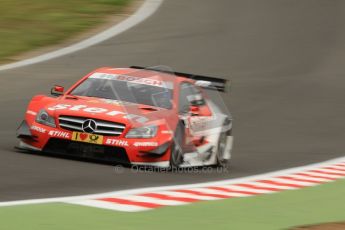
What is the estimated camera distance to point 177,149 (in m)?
11.2

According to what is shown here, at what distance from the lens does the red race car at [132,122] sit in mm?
10938

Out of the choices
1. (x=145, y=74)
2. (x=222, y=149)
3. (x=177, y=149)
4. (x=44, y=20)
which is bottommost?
(x=44, y=20)

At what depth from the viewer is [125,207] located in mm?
7898

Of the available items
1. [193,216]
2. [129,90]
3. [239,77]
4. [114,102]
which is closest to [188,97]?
[129,90]

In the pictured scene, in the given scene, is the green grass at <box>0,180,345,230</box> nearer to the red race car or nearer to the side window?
the red race car

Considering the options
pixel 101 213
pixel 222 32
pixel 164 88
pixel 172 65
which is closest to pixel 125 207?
pixel 101 213

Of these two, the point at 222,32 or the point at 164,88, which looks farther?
the point at 222,32

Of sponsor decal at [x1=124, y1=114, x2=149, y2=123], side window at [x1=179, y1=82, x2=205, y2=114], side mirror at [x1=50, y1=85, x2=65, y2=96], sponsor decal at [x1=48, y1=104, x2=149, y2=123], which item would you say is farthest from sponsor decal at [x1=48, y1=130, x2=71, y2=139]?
side window at [x1=179, y1=82, x2=205, y2=114]

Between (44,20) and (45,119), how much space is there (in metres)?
13.2

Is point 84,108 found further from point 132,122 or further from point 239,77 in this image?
point 239,77

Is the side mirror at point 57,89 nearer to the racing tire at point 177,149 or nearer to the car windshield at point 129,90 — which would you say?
the car windshield at point 129,90

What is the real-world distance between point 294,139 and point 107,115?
6.12 meters

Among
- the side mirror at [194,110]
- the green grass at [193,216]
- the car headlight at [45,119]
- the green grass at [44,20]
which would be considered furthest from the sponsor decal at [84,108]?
the green grass at [44,20]

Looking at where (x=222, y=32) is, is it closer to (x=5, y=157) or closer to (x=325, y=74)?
(x=325, y=74)
